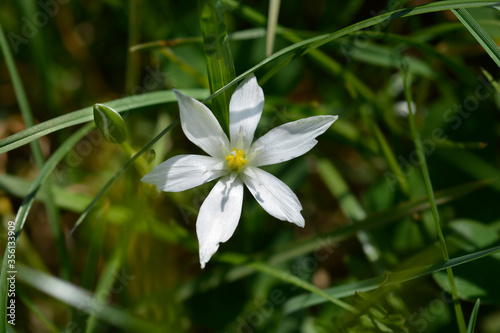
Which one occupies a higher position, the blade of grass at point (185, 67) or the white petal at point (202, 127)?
the blade of grass at point (185, 67)

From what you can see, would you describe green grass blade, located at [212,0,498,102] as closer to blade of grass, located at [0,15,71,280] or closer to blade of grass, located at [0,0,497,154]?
blade of grass, located at [0,0,497,154]

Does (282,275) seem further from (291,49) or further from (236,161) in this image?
(291,49)

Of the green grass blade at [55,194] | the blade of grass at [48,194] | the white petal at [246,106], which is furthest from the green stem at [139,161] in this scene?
the green grass blade at [55,194]

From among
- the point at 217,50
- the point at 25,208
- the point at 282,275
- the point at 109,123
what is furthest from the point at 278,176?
the point at 25,208

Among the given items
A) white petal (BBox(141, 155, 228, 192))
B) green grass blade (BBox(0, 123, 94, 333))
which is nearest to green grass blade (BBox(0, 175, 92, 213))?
green grass blade (BBox(0, 123, 94, 333))

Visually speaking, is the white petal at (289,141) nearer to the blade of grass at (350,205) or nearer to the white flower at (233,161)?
the white flower at (233,161)

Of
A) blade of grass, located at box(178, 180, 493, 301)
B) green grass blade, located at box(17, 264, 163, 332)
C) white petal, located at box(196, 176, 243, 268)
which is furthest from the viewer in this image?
blade of grass, located at box(178, 180, 493, 301)

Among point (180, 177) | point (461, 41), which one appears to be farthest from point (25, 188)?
point (461, 41)
